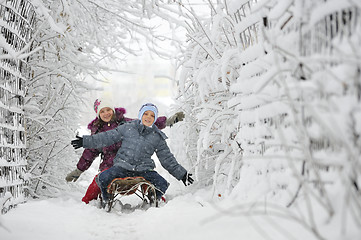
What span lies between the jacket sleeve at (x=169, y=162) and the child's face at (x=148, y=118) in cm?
29

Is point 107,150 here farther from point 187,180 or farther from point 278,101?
point 278,101

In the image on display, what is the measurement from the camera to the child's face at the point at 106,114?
182 inches

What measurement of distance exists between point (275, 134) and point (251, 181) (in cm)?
35

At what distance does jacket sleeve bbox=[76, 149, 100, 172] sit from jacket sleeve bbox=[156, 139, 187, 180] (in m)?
1.12

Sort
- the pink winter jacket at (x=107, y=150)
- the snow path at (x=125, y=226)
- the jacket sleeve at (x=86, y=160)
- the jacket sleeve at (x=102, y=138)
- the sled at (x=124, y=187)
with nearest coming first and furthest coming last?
the snow path at (x=125, y=226) → the sled at (x=124, y=187) → the jacket sleeve at (x=102, y=138) → the jacket sleeve at (x=86, y=160) → the pink winter jacket at (x=107, y=150)

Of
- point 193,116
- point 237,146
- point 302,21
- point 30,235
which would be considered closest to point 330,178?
point 302,21

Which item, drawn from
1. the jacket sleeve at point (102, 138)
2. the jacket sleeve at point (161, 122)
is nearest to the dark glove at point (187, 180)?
the jacket sleeve at point (102, 138)

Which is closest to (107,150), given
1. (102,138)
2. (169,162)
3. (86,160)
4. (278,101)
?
(86,160)

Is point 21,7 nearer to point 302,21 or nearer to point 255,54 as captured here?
point 255,54

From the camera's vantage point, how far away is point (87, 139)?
3672 mm

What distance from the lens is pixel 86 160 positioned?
438cm

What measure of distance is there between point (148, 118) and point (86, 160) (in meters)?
1.22

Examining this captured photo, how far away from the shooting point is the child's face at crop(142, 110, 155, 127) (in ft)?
12.6

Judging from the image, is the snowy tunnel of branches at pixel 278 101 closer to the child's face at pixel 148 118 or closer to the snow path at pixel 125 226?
the snow path at pixel 125 226
